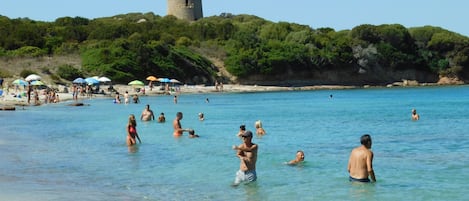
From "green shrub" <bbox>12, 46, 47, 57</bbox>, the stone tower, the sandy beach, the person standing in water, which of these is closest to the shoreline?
the sandy beach

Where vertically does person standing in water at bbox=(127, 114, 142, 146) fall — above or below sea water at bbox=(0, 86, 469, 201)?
above

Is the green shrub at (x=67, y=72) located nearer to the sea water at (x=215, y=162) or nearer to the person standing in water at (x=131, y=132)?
the sea water at (x=215, y=162)

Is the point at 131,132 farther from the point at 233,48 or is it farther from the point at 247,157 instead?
the point at 233,48

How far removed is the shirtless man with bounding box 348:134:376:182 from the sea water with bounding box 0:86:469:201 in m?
0.26

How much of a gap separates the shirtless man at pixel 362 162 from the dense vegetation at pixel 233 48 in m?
54.8

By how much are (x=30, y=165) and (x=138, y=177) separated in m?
2.97

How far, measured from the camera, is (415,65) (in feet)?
319

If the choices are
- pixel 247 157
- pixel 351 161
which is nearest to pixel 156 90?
pixel 247 157

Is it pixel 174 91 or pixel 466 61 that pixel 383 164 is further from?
pixel 466 61

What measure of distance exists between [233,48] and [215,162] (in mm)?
70824

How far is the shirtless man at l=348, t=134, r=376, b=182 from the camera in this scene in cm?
1160

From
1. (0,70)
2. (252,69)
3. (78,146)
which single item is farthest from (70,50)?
(78,146)

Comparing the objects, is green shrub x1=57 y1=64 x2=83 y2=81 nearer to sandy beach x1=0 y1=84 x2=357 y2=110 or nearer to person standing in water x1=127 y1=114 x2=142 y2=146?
sandy beach x1=0 y1=84 x2=357 y2=110

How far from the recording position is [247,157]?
12227mm
